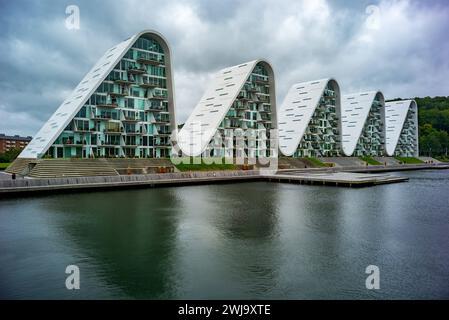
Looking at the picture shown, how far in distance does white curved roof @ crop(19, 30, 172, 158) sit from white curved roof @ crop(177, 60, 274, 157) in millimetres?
20552

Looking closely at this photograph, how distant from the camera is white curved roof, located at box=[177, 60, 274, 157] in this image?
261 ft

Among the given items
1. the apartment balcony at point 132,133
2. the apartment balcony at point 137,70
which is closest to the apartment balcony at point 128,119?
the apartment balcony at point 132,133

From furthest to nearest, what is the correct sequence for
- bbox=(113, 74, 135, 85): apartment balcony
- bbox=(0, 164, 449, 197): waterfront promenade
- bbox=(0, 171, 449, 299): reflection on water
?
bbox=(113, 74, 135, 85): apartment balcony
bbox=(0, 164, 449, 197): waterfront promenade
bbox=(0, 171, 449, 299): reflection on water

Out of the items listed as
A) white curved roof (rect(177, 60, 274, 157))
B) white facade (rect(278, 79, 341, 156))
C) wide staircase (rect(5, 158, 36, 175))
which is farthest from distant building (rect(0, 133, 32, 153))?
white facade (rect(278, 79, 341, 156))

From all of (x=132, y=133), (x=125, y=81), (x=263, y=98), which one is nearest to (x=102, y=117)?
(x=132, y=133)

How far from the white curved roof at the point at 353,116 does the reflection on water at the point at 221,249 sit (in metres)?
82.6

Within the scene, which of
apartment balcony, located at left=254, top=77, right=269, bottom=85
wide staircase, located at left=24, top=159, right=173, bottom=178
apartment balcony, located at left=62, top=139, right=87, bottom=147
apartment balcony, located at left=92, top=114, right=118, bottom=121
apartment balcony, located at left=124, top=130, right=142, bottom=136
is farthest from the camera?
apartment balcony, located at left=254, top=77, right=269, bottom=85

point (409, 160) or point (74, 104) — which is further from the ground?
point (74, 104)

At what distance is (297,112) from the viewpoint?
108 metres

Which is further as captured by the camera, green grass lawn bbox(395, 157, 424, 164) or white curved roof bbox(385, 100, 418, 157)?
white curved roof bbox(385, 100, 418, 157)

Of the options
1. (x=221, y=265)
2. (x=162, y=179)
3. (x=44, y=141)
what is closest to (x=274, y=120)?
(x=162, y=179)

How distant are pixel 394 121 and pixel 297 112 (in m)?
58.0

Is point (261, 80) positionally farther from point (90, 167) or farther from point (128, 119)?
point (90, 167)

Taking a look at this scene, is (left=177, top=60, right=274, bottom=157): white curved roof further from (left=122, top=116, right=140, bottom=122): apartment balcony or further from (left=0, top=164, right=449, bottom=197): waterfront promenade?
(left=0, top=164, right=449, bottom=197): waterfront promenade
